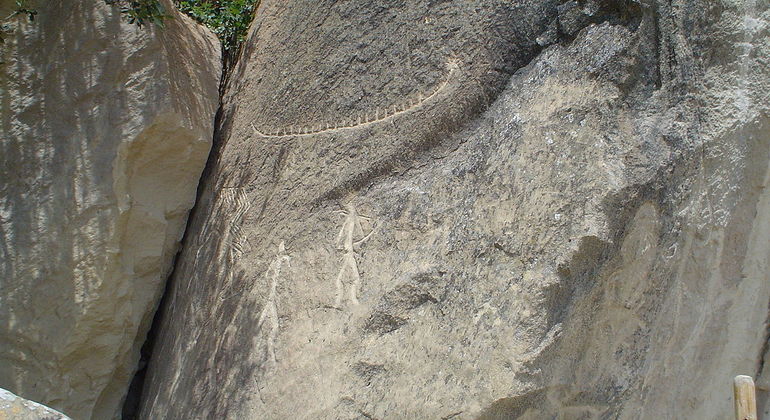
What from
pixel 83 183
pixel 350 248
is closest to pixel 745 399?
pixel 350 248

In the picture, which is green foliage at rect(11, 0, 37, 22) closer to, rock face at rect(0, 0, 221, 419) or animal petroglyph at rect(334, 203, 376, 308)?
rock face at rect(0, 0, 221, 419)

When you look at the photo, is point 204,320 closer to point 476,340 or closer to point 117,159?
point 117,159

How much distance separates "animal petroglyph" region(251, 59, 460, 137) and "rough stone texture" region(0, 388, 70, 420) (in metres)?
1.39

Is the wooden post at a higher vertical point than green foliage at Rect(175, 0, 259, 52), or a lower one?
lower

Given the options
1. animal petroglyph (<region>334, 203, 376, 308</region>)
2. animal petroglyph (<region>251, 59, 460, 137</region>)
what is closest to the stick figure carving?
animal petroglyph (<region>334, 203, 376, 308</region>)

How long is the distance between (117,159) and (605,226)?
1.78 meters

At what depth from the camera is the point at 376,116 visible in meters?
2.68

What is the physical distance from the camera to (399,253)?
2.42 meters

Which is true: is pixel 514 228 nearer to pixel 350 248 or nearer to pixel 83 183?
pixel 350 248

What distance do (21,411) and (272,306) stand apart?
1.05 metres

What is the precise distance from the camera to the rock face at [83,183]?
9.50 ft

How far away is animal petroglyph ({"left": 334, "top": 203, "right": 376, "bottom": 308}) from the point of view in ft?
8.13

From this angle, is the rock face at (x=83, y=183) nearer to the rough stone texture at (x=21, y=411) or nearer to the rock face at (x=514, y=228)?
the rock face at (x=514, y=228)

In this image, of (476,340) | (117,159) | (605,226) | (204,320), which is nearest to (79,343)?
(204,320)
